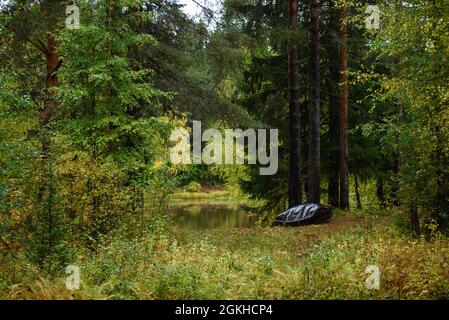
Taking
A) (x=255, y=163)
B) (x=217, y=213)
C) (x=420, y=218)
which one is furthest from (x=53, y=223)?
(x=217, y=213)

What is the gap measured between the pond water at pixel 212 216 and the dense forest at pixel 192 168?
993cm

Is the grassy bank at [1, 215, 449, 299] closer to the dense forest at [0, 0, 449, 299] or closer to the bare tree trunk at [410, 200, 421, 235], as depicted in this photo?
the dense forest at [0, 0, 449, 299]

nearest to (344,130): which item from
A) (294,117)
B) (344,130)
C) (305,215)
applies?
(344,130)

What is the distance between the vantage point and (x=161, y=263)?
25.7 feet

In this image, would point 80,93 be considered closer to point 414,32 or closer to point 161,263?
point 161,263

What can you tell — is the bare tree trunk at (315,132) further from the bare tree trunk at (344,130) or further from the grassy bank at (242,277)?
the grassy bank at (242,277)

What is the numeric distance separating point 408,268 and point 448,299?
854 mm

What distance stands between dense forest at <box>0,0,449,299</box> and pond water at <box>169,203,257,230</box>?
9934 millimetres

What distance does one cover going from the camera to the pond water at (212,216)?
32.3m

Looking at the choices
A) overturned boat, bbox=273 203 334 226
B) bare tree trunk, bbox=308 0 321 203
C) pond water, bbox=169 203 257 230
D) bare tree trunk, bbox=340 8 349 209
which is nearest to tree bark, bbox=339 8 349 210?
bare tree trunk, bbox=340 8 349 209

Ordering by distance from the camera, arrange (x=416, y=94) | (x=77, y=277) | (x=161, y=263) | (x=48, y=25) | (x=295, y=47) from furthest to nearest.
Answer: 1. (x=295, y=47)
2. (x=48, y=25)
3. (x=416, y=94)
4. (x=161, y=263)
5. (x=77, y=277)

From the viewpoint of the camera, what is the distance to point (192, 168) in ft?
47.7

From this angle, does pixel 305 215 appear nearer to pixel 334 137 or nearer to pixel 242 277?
pixel 334 137

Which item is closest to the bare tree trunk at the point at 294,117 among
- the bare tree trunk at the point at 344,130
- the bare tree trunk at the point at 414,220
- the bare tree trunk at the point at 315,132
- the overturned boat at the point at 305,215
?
the bare tree trunk at the point at 315,132
